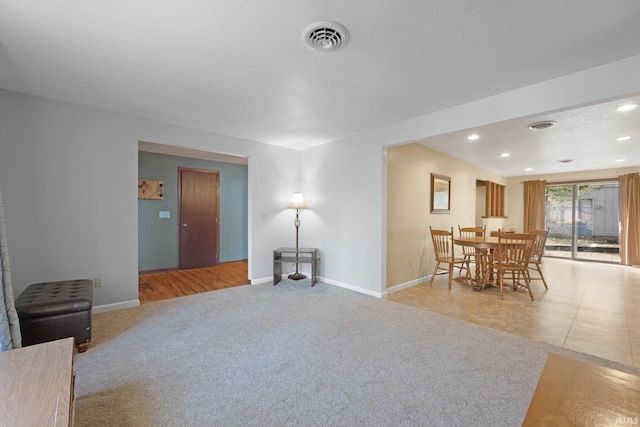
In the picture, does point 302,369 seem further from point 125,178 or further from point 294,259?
point 125,178

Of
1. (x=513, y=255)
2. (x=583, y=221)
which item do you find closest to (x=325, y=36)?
(x=513, y=255)

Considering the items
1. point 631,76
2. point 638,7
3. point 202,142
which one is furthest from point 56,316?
point 631,76

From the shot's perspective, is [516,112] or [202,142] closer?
[516,112]

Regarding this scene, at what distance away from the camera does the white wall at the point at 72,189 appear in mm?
2732

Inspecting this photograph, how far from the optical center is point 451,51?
77.6 inches

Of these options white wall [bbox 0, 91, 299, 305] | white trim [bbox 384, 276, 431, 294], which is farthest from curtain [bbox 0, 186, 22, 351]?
white trim [bbox 384, 276, 431, 294]

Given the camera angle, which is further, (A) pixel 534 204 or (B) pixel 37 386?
(A) pixel 534 204

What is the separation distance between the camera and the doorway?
6.73 metres

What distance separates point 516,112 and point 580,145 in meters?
3.15

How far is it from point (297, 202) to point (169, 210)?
108 inches

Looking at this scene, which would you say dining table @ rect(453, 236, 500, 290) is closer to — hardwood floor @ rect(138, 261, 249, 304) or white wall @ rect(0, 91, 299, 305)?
hardwood floor @ rect(138, 261, 249, 304)

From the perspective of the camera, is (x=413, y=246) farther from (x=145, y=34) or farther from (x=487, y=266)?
(x=145, y=34)

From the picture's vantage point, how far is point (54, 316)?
7.25 feet

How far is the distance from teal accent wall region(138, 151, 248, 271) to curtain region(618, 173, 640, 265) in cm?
912
